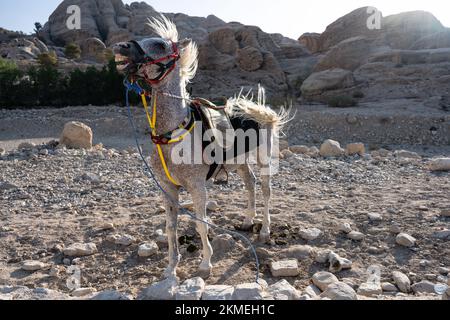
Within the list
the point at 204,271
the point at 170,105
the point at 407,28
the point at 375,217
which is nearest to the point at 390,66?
the point at 407,28

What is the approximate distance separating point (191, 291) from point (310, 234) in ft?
7.56

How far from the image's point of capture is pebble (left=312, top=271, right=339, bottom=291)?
369cm

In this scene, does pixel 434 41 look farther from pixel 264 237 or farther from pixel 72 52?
pixel 72 52

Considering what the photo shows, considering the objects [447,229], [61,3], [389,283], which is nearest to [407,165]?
[447,229]

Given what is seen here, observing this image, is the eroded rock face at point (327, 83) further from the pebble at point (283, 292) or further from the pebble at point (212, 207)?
the pebble at point (283, 292)

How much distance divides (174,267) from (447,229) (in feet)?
12.0

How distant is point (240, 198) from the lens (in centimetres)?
664

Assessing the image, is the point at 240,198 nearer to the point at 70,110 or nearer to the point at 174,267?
the point at 174,267

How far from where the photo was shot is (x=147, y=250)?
450 centimetres

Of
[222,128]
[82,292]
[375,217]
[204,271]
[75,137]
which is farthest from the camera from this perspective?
[75,137]

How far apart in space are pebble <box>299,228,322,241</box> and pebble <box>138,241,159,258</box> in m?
1.89

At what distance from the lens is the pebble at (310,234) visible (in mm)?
4906

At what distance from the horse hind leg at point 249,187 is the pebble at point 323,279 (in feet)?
4.85
